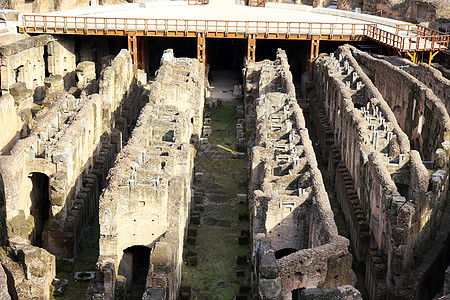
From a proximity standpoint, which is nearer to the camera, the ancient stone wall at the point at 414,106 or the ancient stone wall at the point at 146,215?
the ancient stone wall at the point at 146,215

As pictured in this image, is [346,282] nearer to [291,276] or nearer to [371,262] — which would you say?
Result: [291,276]

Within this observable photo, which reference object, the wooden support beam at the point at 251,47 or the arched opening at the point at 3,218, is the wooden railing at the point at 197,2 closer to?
the wooden support beam at the point at 251,47

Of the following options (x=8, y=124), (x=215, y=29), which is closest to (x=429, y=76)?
(x=215, y=29)

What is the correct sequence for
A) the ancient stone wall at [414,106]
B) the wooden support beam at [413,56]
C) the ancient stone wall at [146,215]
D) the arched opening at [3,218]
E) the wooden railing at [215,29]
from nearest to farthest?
1. the ancient stone wall at [146,215]
2. the arched opening at [3,218]
3. the ancient stone wall at [414,106]
4. the wooden support beam at [413,56]
5. the wooden railing at [215,29]

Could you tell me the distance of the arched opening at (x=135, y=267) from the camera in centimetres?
2500

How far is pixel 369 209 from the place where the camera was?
27.8m

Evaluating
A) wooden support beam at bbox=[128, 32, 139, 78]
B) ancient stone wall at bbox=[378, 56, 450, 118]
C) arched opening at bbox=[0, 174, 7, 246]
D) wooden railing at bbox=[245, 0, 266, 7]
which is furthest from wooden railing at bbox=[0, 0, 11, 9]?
arched opening at bbox=[0, 174, 7, 246]

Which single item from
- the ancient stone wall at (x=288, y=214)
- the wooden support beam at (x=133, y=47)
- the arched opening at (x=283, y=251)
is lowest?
the arched opening at (x=283, y=251)

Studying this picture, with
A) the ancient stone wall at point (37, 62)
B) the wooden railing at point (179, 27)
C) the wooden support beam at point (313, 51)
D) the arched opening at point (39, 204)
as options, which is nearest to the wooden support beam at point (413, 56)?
the wooden railing at point (179, 27)

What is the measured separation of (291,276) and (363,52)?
2998cm

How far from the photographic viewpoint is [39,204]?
29.9m

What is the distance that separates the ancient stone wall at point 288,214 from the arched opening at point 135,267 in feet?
12.3

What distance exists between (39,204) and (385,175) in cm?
1313

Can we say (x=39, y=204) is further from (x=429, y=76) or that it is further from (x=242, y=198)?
(x=429, y=76)
